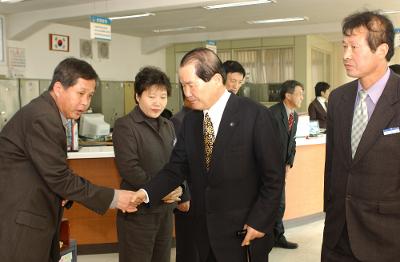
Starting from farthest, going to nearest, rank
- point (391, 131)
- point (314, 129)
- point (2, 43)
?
point (2, 43) < point (314, 129) < point (391, 131)

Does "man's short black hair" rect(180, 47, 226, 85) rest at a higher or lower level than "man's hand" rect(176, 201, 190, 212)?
higher

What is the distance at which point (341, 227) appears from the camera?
2.15 m

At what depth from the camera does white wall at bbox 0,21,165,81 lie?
9.93 meters

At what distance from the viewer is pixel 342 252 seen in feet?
7.22

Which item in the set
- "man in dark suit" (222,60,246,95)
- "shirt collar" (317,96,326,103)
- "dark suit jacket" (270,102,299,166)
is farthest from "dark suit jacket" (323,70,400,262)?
"shirt collar" (317,96,326,103)

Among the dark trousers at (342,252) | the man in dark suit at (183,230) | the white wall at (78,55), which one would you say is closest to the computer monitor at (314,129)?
the man in dark suit at (183,230)

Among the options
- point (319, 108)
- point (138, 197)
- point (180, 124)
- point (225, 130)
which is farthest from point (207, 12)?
point (225, 130)

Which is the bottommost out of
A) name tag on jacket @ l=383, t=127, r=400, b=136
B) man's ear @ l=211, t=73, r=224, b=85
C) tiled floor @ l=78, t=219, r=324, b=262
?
tiled floor @ l=78, t=219, r=324, b=262

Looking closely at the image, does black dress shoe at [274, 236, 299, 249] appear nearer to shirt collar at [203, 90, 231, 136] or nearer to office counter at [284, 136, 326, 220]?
office counter at [284, 136, 326, 220]

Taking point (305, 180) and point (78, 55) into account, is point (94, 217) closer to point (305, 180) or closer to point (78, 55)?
point (305, 180)

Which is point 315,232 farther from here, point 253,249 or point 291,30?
point 291,30

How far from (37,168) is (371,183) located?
151 cm

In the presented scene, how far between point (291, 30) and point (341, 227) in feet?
32.2

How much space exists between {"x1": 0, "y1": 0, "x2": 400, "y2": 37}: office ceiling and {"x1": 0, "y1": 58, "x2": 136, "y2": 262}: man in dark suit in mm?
5774
